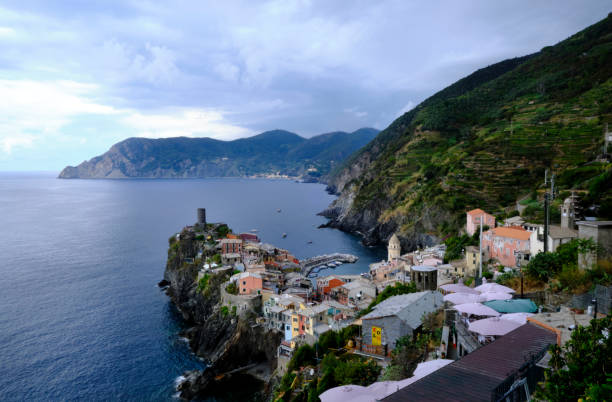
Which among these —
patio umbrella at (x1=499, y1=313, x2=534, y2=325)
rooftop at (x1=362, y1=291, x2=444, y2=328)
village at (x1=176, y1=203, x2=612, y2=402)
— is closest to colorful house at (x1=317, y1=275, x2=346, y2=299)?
village at (x1=176, y1=203, x2=612, y2=402)

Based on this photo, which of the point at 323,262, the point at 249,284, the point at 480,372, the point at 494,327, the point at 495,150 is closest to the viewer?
the point at 480,372

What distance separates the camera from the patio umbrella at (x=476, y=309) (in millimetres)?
16766

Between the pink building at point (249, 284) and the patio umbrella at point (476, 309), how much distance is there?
28.2 meters

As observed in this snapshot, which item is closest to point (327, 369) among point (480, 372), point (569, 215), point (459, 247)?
point (480, 372)

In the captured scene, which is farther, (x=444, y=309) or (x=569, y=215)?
(x=569, y=215)

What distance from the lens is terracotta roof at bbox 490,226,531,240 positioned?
115ft

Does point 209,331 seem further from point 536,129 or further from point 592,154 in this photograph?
point 536,129

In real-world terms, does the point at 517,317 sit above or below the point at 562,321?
below

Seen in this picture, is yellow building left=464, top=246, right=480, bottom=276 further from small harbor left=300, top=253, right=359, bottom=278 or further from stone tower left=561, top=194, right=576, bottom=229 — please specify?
small harbor left=300, top=253, right=359, bottom=278

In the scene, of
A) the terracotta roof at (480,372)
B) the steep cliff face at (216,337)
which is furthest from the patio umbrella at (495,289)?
the steep cliff face at (216,337)

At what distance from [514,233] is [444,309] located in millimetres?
20823

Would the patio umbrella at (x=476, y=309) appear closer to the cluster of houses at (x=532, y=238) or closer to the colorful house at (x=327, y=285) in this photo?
the cluster of houses at (x=532, y=238)

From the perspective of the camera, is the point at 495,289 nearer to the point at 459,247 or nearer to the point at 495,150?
the point at 459,247

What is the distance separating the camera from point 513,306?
1748cm
